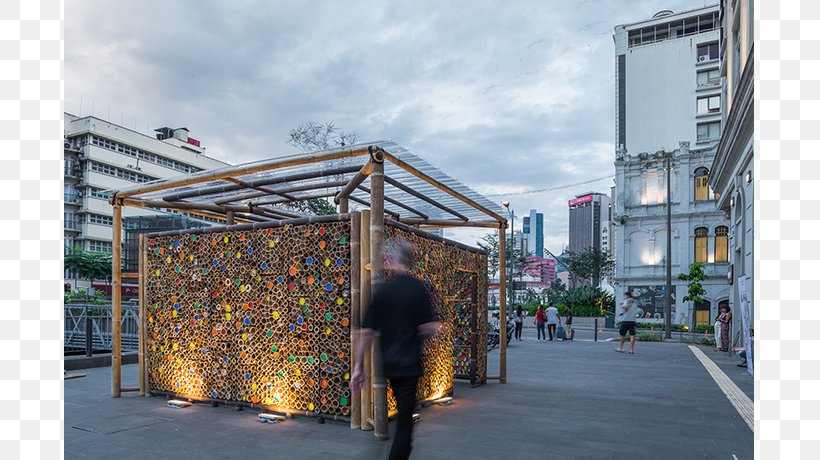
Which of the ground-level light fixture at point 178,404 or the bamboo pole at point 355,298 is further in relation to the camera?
the ground-level light fixture at point 178,404

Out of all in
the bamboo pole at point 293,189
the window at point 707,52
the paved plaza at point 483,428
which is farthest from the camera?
the window at point 707,52

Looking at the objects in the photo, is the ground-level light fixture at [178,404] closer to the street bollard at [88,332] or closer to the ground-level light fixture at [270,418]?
the ground-level light fixture at [270,418]

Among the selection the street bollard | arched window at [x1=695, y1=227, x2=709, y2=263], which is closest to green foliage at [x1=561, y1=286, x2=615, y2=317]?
arched window at [x1=695, y1=227, x2=709, y2=263]

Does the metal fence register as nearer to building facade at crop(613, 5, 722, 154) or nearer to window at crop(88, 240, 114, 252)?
building facade at crop(613, 5, 722, 154)

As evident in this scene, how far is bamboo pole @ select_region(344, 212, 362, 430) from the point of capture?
6145 mm

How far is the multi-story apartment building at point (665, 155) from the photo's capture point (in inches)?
1535

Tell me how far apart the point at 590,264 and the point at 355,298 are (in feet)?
167

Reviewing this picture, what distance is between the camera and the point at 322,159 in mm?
6414

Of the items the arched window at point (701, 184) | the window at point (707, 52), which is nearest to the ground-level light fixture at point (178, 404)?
the arched window at point (701, 184)

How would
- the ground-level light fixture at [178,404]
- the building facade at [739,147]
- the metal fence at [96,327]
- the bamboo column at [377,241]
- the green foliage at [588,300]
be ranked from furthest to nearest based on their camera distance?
1. the green foliage at [588,300]
2. the metal fence at [96,327]
3. the building facade at [739,147]
4. the ground-level light fixture at [178,404]
5. the bamboo column at [377,241]

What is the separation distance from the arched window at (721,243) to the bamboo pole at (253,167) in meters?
38.4

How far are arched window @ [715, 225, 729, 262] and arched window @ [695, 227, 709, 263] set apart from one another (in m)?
0.64

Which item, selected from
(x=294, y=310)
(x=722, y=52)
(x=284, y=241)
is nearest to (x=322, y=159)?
(x=284, y=241)
